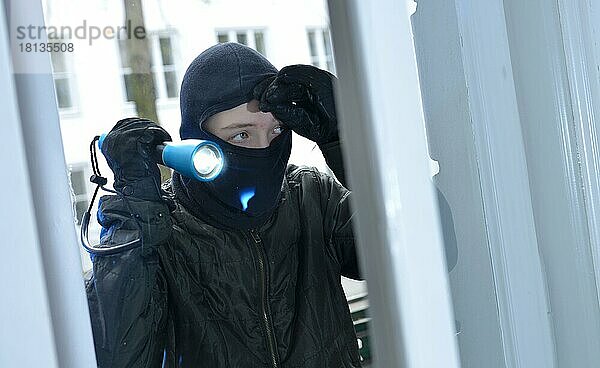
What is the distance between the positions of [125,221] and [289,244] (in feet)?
1.48

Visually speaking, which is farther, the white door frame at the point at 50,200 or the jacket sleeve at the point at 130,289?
the jacket sleeve at the point at 130,289

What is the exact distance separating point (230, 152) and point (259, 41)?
188 millimetres

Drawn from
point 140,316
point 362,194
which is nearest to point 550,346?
point 362,194

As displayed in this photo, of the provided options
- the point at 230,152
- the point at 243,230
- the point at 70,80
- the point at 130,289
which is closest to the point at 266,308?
the point at 243,230

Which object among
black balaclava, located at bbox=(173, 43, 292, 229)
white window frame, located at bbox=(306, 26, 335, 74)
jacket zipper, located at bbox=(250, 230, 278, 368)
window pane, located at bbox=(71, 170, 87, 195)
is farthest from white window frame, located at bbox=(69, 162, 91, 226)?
jacket zipper, located at bbox=(250, 230, 278, 368)

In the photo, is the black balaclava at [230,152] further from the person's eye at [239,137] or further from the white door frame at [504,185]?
the white door frame at [504,185]

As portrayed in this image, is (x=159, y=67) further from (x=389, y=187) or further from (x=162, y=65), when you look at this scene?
(x=389, y=187)

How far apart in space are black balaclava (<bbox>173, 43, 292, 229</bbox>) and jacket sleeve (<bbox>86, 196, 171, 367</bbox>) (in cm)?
10

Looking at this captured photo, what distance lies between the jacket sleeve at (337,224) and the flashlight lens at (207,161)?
0.18 meters

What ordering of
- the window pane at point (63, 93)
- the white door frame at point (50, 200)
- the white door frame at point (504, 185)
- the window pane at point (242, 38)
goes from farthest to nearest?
the window pane at point (242, 38) → the white door frame at point (504, 185) → the window pane at point (63, 93) → the white door frame at point (50, 200)

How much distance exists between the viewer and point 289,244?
1294 mm

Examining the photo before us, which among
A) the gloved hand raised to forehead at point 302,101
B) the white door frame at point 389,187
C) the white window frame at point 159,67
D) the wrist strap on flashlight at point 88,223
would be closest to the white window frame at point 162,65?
the white window frame at point 159,67

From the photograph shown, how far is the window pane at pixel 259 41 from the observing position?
108 centimetres

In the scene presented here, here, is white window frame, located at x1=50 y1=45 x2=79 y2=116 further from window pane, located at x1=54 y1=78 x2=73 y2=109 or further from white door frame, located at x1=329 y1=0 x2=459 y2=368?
white door frame, located at x1=329 y1=0 x2=459 y2=368
